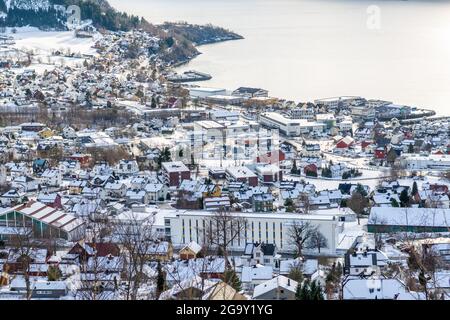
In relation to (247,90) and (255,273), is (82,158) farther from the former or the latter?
(247,90)

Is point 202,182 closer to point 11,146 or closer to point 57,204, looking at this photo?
point 57,204

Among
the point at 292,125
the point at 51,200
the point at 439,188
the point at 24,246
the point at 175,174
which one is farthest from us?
the point at 292,125

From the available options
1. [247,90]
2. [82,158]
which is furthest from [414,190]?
[247,90]

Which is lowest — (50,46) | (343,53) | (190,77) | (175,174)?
(175,174)

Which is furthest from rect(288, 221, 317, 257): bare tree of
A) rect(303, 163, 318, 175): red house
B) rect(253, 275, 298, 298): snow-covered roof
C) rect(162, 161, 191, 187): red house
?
rect(303, 163, 318, 175): red house

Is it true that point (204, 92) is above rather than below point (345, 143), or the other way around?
above
